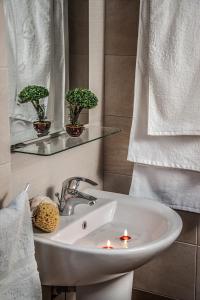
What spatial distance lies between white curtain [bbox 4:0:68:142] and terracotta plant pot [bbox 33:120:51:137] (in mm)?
22

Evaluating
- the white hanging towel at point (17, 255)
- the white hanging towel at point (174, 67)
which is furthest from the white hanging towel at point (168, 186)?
the white hanging towel at point (17, 255)

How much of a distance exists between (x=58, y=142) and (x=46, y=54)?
31 cm

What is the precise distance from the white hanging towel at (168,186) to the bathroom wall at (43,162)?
200mm

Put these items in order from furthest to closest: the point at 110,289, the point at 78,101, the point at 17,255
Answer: the point at 78,101 → the point at 110,289 → the point at 17,255

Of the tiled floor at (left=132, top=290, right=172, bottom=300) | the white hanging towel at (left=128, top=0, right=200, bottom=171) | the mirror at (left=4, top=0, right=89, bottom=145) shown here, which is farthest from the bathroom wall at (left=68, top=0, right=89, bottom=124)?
the tiled floor at (left=132, top=290, right=172, bottom=300)

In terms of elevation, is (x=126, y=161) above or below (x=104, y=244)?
above

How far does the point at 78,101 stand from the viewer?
165 centimetres

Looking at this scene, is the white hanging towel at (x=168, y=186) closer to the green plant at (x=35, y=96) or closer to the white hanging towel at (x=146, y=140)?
the white hanging towel at (x=146, y=140)

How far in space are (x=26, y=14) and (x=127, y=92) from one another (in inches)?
22.9

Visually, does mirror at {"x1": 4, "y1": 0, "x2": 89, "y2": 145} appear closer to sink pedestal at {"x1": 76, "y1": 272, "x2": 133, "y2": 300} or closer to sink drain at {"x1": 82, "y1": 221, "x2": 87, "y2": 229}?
sink drain at {"x1": 82, "y1": 221, "x2": 87, "y2": 229}

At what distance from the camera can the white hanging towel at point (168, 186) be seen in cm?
184

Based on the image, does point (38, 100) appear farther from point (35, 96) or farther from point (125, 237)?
point (125, 237)

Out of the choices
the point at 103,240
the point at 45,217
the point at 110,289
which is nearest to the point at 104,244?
the point at 103,240

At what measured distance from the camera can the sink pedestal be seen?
1535 millimetres
